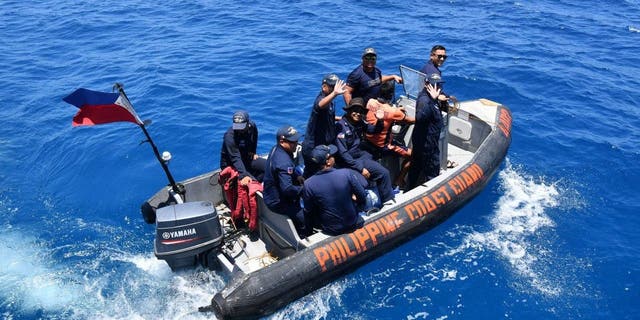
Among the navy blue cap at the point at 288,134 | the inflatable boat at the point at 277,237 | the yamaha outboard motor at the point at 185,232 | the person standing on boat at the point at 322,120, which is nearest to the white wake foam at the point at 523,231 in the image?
the inflatable boat at the point at 277,237

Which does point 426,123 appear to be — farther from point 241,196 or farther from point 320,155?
point 241,196

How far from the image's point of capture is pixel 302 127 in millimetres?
11125

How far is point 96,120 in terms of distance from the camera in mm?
6301

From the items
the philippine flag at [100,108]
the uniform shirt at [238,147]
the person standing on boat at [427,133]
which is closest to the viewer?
the philippine flag at [100,108]

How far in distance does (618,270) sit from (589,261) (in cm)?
37

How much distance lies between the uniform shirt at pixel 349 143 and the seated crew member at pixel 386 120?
101 millimetres

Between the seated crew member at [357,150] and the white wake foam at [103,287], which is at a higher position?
the seated crew member at [357,150]

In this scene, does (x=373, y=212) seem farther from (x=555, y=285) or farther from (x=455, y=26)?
(x=455, y=26)

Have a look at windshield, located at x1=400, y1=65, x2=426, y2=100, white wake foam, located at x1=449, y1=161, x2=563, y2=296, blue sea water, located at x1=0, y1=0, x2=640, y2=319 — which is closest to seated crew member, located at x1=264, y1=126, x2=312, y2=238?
blue sea water, located at x1=0, y1=0, x2=640, y2=319

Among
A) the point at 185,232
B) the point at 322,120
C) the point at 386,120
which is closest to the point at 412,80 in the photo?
the point at 386,120

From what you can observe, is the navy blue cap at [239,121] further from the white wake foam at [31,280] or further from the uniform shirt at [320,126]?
the white wake foam at [31,280]

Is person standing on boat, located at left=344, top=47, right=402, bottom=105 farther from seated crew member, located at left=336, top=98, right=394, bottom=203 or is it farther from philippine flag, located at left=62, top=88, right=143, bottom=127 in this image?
philippine flag, located at left=62, top=88, right=143, bottom=127

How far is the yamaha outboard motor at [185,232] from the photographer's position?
601 centimetres

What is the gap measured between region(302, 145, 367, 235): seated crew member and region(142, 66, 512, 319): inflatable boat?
0.80ft
